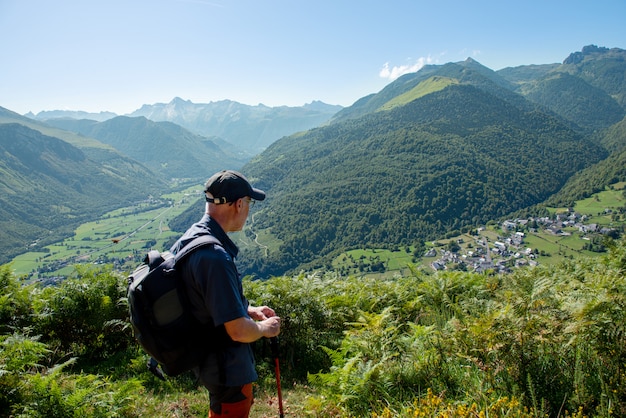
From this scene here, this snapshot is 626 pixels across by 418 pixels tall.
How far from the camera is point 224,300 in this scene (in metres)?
2.37

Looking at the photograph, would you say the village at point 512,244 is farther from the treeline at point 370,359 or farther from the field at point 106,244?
the field at point 106,244

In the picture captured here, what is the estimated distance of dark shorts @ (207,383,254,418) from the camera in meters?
2.75

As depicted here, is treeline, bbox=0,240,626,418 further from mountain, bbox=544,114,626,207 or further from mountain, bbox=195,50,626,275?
mountain, bbox=544,114,626,207

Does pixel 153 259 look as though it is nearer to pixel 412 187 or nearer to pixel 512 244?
pixel 512 244

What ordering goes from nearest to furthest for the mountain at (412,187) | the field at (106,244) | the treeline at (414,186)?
the field at (106,244), the mountain at (412,187), the treeline at (414,186)

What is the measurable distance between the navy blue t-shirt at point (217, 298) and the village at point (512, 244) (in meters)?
72.7

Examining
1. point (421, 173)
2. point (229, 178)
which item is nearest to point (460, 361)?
point (229, 178)

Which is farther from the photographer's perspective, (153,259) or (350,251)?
(350,251)

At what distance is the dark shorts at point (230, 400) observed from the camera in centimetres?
275

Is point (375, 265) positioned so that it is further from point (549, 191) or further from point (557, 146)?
point (557, 146)

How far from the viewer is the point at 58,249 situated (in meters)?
124

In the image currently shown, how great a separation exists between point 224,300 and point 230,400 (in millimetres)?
1101

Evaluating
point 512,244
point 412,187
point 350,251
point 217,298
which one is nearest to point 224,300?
point 217,298

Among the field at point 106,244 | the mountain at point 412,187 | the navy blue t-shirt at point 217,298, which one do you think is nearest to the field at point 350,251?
the field at point 106,244
